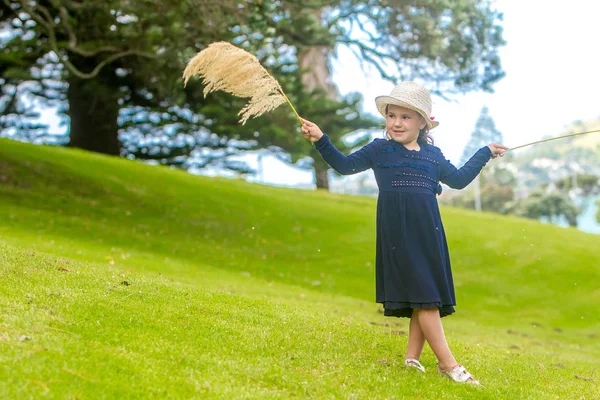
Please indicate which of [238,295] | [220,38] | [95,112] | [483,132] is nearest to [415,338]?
[238,295]

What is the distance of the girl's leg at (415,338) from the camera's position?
6656mm

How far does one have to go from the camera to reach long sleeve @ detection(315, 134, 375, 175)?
6.60 meters

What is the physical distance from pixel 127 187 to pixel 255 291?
9.74 m

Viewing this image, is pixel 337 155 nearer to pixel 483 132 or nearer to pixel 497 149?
pixel 497 149

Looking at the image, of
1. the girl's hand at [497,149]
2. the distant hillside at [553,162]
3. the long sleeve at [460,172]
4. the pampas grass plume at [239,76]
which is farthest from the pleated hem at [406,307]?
the distant hillside at [553,162]

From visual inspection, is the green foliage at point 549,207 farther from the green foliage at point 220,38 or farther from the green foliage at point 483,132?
the green foliage at point 220,38

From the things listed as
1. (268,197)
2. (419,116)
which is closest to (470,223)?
(268,197)

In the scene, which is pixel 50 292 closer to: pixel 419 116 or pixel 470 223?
pixel 419 116

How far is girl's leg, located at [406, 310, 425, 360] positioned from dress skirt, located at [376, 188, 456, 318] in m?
0.16

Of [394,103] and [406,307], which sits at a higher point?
[394,103]

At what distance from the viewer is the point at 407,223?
642 cm

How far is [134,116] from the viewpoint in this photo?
85.4ft

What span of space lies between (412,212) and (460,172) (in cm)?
75

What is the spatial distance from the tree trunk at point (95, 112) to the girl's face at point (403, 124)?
18.2 meters
